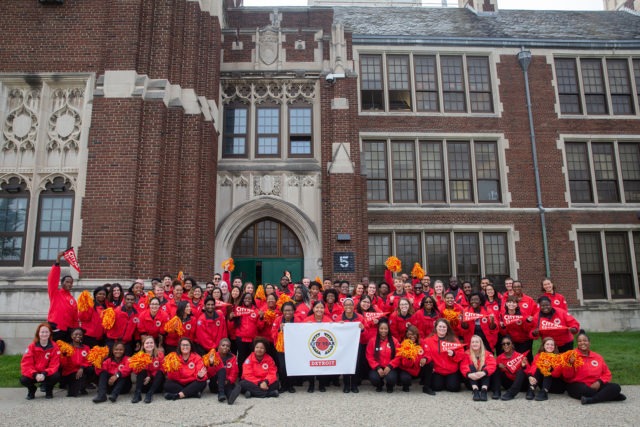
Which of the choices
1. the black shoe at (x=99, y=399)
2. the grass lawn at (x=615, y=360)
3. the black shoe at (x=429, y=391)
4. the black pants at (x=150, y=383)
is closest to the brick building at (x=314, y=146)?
the grass lawn at (x=615, y=360)

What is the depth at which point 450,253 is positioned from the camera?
16.2 meters

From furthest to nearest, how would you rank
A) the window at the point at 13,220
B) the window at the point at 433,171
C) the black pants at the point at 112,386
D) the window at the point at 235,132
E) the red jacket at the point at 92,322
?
the window at the point at 433,171 < the window at the point at 235,132 < the window at the point at 13,220 < the red jacket at the point at 92,322 < the black pants at the point at 112,386

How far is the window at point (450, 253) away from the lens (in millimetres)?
16156

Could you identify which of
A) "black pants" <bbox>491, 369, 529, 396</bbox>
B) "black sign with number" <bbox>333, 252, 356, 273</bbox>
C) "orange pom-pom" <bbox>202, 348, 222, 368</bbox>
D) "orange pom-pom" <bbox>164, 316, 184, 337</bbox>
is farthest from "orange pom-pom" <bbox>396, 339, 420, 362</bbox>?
"black sign with number" <bbox>333, 252, 356, 273</bbox>

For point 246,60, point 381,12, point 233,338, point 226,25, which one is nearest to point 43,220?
point 233,338

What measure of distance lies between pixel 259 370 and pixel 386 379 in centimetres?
194

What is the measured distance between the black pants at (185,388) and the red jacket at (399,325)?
3.19 m

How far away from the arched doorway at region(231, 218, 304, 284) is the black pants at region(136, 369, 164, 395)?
298 inches

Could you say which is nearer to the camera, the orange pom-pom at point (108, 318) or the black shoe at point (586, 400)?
the black shoe at point (586, 400)

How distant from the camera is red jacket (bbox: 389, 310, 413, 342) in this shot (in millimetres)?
8039

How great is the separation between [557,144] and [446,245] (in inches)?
214

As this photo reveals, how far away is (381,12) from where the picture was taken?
21.1m

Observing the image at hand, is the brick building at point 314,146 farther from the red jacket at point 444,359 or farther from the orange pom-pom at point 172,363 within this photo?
the red jacket at point 444,359

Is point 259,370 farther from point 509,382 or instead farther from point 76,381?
point 509,382
